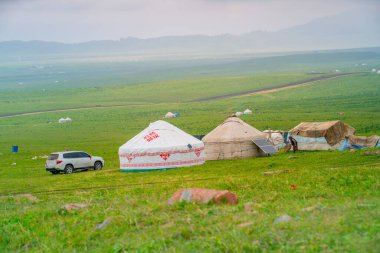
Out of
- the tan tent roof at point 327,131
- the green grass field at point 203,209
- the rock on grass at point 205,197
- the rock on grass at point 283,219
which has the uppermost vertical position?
the tan tent roof at point 327,131

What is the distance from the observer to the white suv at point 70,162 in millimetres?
34500

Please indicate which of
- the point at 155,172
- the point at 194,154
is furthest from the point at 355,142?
the point at 155,172

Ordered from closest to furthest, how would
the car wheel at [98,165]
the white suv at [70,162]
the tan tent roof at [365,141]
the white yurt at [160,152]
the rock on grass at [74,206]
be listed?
the rock on grass at [74,206] < the white yurt at [160,152] < the white suv at [70,162] < the tan tent roof at [365,141] < the car wheel at [98,165]

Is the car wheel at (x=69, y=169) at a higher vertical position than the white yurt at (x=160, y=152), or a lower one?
lower

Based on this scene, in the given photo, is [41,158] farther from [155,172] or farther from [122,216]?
[122,216]

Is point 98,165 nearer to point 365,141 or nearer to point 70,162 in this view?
point 70,162

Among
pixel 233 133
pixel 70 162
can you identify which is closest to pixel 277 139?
pixel 233 133

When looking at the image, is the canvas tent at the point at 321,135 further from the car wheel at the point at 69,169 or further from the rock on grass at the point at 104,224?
the rock on grass at the point at 104,224

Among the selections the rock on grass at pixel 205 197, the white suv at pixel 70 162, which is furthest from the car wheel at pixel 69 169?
the rock on grass at pixel 205 197

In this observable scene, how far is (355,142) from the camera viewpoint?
36.3m

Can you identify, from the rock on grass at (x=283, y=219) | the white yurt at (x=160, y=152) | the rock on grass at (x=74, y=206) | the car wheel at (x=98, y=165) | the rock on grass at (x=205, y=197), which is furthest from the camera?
the car wheel at (x=98, y=165)

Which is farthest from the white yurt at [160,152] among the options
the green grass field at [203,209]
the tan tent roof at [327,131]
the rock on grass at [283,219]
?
the rock on grass at [283,219]

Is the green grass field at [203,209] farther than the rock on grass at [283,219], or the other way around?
the rock on grass at [283,219]

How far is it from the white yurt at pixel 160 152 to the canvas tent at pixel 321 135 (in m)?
6.01
